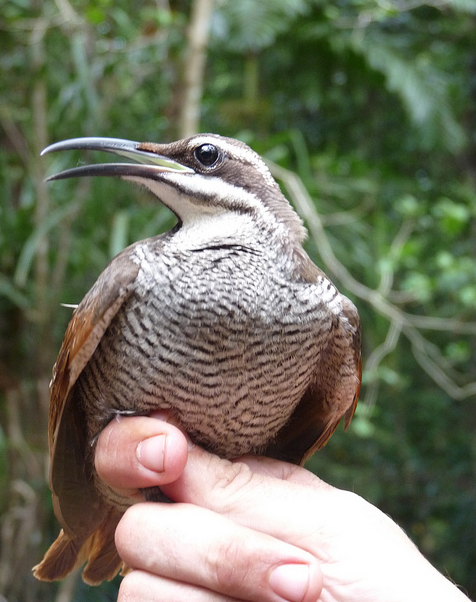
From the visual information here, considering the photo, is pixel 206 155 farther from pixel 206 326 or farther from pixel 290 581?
pixel 290 581

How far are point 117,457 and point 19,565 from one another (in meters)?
1.73

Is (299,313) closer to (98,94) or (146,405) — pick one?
(146,405)

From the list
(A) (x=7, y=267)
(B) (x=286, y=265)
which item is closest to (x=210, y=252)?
(B) (x=286, y=265)

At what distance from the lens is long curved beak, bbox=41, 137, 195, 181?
46.6 inches

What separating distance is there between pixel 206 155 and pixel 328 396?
0.62 meters

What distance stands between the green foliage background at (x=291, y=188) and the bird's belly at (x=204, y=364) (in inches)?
45.9

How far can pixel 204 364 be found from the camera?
1.07m

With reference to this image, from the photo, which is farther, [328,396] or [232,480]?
[328,396]

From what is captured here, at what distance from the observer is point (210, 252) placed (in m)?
1.15

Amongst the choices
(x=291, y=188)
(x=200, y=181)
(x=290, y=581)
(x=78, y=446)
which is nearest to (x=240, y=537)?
(x=290, y=581)

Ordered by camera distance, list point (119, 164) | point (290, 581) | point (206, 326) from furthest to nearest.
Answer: point (119, 164) → point (206, 326) → point (290, 581)

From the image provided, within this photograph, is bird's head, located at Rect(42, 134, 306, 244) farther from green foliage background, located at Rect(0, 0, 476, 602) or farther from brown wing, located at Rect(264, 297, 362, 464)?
green foliage background, located at Rect(0, 0, 476, 602)

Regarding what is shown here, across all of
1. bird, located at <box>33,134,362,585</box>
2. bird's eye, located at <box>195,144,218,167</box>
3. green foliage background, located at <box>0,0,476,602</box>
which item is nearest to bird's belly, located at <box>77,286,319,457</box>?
bird, located at <box>33,134,362,585</box>

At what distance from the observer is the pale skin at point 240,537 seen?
38.5 inches
